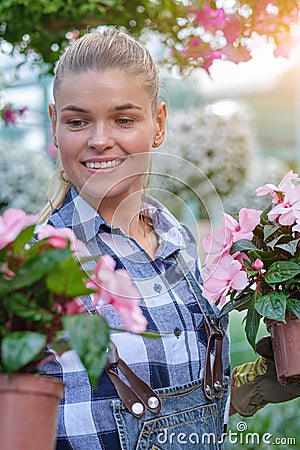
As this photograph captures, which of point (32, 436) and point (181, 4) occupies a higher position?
point (181, 4)

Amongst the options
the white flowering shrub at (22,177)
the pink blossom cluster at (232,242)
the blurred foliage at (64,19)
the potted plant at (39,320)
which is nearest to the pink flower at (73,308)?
the potted plant at (39,320)

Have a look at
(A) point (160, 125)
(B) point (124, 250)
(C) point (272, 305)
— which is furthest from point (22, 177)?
(C) point (272, 305)

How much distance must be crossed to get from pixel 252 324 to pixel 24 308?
0.54 metres

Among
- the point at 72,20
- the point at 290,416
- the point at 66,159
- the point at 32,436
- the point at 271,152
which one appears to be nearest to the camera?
the point at 32,436

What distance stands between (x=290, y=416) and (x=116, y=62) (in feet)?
5.48

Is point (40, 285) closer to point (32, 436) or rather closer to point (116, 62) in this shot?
point (32, 436)

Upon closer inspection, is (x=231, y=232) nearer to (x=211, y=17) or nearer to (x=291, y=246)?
(x=291, y=246)

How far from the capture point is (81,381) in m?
1.19

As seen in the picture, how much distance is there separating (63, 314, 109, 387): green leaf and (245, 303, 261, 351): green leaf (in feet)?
1.66

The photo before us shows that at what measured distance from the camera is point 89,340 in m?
0.73

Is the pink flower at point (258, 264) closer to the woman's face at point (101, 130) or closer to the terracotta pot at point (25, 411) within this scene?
the woman's face at point (101, 130)

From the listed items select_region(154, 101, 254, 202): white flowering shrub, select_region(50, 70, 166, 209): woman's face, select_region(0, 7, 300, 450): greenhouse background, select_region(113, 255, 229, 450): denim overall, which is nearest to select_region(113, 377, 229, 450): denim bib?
select_region(113, 255, 229, 450): denim overall

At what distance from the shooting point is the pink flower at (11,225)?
0.79m

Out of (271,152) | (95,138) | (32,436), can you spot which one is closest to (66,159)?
(95,138)
